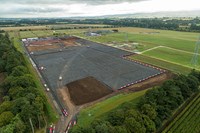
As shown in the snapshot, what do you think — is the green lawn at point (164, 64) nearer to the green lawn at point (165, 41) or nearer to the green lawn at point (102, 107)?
the green lawn at point (165, 41)

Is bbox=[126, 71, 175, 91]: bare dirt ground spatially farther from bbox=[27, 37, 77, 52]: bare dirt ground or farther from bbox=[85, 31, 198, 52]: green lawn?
bbox=[27, 37, 77, 52]: bare dirt ground

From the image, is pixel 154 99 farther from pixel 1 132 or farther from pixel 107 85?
pixel 1 132

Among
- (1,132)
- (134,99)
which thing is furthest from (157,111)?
(1,132)

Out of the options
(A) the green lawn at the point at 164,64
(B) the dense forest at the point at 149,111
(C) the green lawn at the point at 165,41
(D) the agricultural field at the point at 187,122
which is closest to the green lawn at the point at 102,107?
(B) the dense forest at the point at 149,111

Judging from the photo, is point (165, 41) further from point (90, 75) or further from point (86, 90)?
point (86, 90)

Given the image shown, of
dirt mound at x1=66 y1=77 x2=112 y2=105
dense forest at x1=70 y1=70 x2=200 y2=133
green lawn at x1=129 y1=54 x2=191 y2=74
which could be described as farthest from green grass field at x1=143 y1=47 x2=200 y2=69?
dirt mound at x1=66 y1=77 x2=112 y2=105

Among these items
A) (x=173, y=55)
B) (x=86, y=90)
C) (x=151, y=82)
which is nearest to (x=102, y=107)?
(x=86, y=90)
